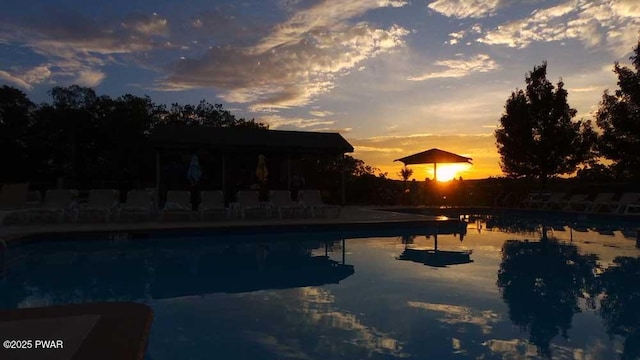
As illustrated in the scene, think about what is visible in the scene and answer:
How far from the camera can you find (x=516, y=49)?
14258 mm

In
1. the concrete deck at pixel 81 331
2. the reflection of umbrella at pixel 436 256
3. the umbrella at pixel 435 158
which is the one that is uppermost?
the umbrella at pixel 435 158

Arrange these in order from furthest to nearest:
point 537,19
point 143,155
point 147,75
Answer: point 143,155
point 147,75
point 537,19

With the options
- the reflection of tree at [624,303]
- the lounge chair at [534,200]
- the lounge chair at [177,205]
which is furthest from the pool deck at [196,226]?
the lounge chair at [534,200]

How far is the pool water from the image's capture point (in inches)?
169

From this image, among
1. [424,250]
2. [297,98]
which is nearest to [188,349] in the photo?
[424,250]

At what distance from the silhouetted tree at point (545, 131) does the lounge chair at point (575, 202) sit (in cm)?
270

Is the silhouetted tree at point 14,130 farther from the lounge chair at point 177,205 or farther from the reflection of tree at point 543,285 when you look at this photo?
the reflection of tree at point 543,285

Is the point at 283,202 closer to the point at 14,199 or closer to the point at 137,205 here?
the point at 137,205

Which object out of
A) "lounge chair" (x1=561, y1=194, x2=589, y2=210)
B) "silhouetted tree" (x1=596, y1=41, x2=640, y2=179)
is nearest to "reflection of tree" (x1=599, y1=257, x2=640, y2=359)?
"lounge chair" (x1=561, y1=194, x2=589, y2=210)

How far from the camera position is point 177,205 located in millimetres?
12453

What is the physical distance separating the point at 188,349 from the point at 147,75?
1569 cm

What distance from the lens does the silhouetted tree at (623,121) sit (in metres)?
20.0

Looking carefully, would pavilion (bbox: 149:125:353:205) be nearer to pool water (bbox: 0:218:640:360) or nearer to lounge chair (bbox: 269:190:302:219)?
lounge chair (bbox: 269:190:302:219)

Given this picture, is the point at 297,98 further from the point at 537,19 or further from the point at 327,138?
the point at 537,19
